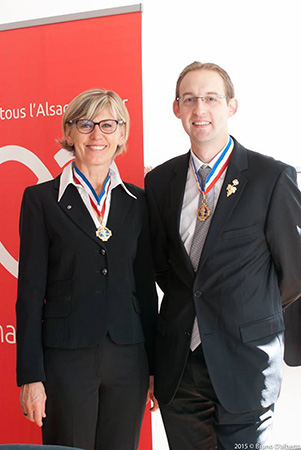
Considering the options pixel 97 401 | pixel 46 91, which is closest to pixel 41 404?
pixel 97 401

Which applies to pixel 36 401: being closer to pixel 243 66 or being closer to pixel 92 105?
pixel 92 105

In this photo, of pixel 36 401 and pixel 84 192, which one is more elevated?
pixel 84 192

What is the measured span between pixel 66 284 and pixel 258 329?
76 cm

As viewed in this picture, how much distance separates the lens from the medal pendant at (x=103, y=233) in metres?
2.21

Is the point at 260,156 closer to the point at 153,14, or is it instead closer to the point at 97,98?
the point at 97,98

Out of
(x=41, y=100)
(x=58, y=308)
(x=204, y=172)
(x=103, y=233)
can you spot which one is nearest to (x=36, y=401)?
(x=58, y=308)

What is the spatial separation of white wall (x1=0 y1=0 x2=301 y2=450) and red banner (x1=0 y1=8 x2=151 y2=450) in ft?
1.59

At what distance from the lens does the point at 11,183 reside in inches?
127

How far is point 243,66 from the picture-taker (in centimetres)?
332

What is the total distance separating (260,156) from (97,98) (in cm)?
70

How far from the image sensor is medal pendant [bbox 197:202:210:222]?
7.03 ft

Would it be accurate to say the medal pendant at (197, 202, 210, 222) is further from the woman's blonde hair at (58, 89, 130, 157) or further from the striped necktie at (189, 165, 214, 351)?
the woman's blonde hair at (58, 89, 130, 157)

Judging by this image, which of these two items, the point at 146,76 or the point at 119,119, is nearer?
the point at 119,119

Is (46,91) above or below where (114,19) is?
below
